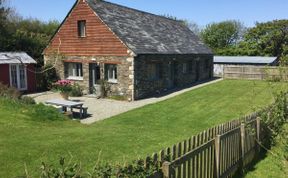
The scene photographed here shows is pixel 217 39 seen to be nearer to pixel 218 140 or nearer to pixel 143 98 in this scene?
pixel 143 98

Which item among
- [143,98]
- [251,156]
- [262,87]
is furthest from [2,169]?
[262,87]

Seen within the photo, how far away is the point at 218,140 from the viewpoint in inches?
278

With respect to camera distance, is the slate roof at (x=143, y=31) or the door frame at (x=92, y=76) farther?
the door frame at (x=92, y=76)

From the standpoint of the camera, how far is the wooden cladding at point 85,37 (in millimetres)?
23375

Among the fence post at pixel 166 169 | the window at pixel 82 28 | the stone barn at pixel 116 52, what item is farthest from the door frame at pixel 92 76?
the fence post at pixel 166 169

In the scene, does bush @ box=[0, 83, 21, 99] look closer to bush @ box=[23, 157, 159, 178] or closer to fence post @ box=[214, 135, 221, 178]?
fence post @ box=[214, 135, 221, 178]

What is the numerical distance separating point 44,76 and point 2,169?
2009 centimetres

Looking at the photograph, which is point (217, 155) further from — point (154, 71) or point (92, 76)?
point (92, 76)

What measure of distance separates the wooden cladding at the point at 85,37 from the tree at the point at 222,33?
5031 centimetres

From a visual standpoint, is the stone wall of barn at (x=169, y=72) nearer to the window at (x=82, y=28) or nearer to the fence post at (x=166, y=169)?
the window at (x=82, y=28)

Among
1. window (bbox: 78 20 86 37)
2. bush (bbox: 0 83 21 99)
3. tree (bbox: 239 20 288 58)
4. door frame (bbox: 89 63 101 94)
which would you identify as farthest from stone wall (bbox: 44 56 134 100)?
tree (bbox: 239 20 288 58)

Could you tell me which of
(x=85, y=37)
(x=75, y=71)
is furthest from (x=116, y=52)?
(x=75, y=71)

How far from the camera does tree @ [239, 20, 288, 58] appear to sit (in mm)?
53656

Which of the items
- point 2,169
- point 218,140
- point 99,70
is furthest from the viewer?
point 99,70
